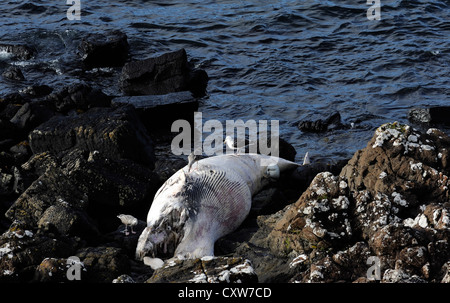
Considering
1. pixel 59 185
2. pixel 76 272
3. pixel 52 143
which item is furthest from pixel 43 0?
pixel 76 272

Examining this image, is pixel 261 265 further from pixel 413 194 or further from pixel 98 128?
pixel 98 128

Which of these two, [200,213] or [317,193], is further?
[200,213]

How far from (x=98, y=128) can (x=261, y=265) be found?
4420 mm

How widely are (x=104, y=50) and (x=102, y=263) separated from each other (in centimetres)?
1011

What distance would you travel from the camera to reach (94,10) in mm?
19469

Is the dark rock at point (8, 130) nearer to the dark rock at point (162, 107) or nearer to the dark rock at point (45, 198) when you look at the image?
the dark rock at point (162, 107)

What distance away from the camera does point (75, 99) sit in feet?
40.0

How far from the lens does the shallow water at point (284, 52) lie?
13125 millimetres

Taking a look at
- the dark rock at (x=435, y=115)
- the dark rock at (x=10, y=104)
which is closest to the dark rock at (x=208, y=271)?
the dark rock at (x=10, y=104)

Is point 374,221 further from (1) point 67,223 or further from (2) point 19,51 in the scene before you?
(2) point 19,51

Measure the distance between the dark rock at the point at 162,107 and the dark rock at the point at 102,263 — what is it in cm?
583

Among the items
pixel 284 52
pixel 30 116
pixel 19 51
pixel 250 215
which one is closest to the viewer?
pixel 250 215

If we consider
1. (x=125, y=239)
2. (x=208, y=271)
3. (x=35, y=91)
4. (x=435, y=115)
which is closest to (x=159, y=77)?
(x=35, y=91)

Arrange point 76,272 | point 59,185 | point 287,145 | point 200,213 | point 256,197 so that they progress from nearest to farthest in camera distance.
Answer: point 76,272 < point 200,213 < point 59,185 < point 256,197 < point 287,145
